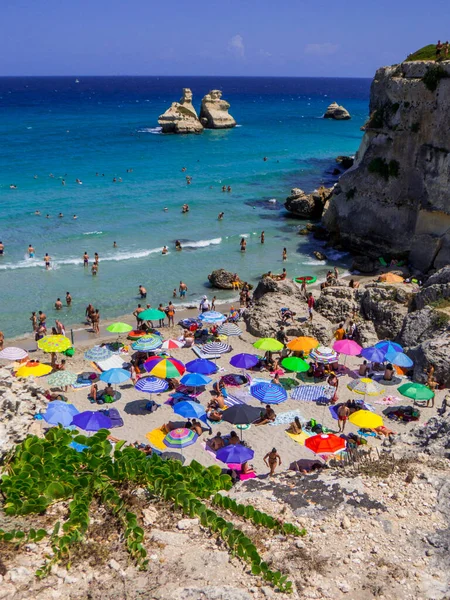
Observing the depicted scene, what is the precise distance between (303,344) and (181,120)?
257 feet

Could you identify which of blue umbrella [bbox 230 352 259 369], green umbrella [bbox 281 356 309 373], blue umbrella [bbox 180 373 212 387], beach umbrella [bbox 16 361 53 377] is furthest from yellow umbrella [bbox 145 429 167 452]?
green umbrella [bbox 281 356 309 373]

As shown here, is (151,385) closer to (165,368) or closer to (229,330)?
(165,368)

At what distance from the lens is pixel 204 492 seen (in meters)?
11.3

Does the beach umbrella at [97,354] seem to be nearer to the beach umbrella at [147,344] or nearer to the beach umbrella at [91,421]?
the beach umbrella at [147,344]

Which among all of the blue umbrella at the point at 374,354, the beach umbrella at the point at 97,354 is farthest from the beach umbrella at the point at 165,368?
the blue umbrella at the point at 374,354

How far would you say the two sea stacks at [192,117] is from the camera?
95000 millimetres

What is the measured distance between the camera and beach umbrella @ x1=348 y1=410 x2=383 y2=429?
56.6 ft

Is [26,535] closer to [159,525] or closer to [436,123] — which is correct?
[159,525]

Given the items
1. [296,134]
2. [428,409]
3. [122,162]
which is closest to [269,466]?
[428,409]

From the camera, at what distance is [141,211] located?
4959 centimetres

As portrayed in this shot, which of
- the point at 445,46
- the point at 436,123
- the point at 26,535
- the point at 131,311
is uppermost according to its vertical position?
the point at 445,46

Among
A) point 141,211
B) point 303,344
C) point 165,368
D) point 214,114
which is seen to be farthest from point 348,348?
point 214,114

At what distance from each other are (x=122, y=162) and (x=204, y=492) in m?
62.5

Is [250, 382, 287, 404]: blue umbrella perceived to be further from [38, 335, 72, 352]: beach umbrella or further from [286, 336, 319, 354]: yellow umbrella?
[38, 335, 72, 352]: beach umbrella
